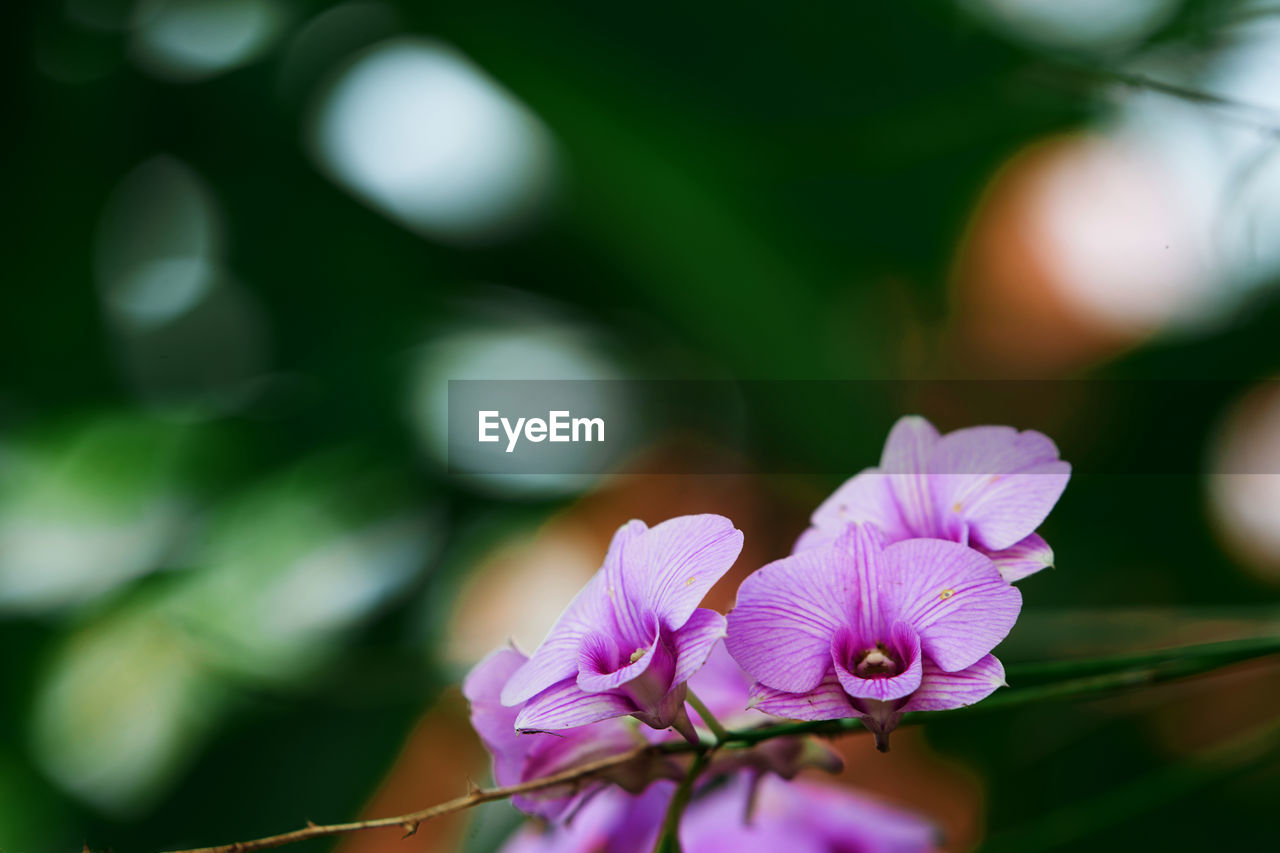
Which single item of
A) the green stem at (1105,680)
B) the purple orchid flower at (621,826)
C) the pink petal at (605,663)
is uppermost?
the pink petal at (605,663)

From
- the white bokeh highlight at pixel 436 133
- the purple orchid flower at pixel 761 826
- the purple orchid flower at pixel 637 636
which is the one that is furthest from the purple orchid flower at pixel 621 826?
the white bokeh highlight at pixel 436 133

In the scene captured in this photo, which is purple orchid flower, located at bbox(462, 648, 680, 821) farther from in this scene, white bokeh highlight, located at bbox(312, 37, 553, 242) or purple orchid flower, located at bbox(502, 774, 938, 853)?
white bokeh highlight, located at bbox(312, 37, 553, 242)

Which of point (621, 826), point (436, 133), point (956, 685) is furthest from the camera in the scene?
point (436, 133)

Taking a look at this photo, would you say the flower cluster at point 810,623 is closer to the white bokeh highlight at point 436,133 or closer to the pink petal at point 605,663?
the pink petal at point 605,663

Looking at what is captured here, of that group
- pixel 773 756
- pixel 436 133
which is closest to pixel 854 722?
pixel 773 756

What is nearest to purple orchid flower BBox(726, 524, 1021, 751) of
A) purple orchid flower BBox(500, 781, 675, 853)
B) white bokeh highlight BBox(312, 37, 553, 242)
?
purple orchid flower BBox(500, 781, 675, 853)

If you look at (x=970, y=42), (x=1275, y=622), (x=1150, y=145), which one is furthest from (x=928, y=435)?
(x=970, y=42)

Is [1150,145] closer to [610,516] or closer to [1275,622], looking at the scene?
[1275,622]

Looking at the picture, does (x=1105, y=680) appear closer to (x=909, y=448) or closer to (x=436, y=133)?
(x=909, y=448)
